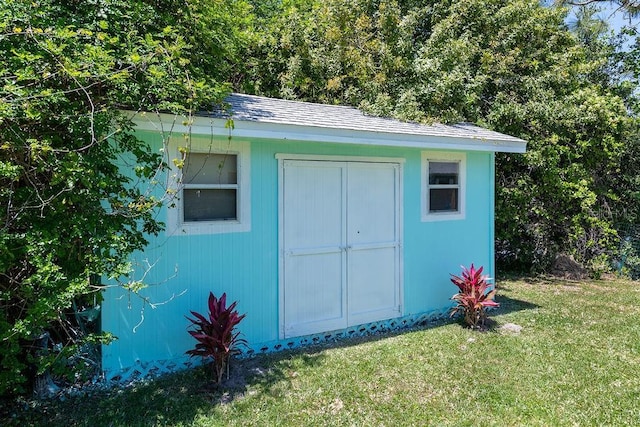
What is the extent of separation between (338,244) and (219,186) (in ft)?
5.66

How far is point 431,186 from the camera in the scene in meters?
6.58

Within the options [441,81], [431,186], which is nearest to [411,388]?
[431,186]

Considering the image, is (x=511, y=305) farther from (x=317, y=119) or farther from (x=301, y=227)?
(x=317, y=119)

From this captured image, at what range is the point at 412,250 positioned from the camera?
642 cm

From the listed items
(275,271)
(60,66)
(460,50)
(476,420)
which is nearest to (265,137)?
(275,271)

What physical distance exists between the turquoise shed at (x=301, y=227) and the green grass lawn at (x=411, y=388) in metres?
0.45

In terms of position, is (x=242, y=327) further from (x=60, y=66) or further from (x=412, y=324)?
(x=60, y=66)

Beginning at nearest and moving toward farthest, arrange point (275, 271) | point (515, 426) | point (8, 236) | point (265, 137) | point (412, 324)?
point (8, 236)
point (515, 426)
point (265, 137)
point (275, 271)
point (412, 324)

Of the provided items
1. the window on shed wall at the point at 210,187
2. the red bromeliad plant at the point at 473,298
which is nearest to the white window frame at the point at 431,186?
the red bromeliad plant at the point at 473,298

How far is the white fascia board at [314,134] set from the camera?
429cm

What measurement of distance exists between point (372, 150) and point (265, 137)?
1.74m

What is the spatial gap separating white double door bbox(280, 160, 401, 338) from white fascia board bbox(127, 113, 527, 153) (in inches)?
15.8

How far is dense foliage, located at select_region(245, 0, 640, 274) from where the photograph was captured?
32.6ft

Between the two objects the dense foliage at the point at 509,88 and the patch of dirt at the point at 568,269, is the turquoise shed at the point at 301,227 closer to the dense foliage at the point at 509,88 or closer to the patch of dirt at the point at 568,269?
the dense foliage at the point at 509,88
